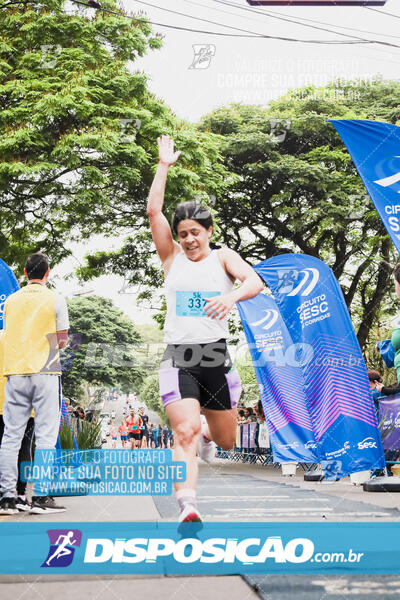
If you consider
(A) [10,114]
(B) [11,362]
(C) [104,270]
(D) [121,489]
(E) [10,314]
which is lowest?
(D) [121,489]

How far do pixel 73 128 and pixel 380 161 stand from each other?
8.76 meters

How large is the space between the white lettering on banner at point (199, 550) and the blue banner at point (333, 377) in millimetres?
4803

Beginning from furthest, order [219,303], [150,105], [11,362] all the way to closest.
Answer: [150,105] → [11,362] → [219,303]

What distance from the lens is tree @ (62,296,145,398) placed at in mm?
35906

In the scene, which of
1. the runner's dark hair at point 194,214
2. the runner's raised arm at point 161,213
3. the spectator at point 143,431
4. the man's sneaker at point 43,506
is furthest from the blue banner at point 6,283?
the spectator at point 143,431

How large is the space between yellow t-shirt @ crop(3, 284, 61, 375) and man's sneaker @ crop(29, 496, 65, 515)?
1.02 m

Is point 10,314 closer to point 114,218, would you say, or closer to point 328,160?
point 114,218

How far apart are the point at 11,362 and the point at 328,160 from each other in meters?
15.0

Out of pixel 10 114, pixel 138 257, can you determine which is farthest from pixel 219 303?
pixel 138 257

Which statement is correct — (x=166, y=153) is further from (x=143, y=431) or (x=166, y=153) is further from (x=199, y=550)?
(x=143, y=431)

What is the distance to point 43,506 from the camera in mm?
5238

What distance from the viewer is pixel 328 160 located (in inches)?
730

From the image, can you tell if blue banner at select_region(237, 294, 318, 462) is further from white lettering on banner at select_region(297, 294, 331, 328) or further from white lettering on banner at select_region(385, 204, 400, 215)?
white lettering on banner at select_region(385, 204, 400, 215)

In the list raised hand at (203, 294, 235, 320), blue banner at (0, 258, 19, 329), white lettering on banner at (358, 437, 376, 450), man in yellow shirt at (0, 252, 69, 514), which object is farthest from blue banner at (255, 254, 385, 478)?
raised hand at (203, 294, 235, 320)
